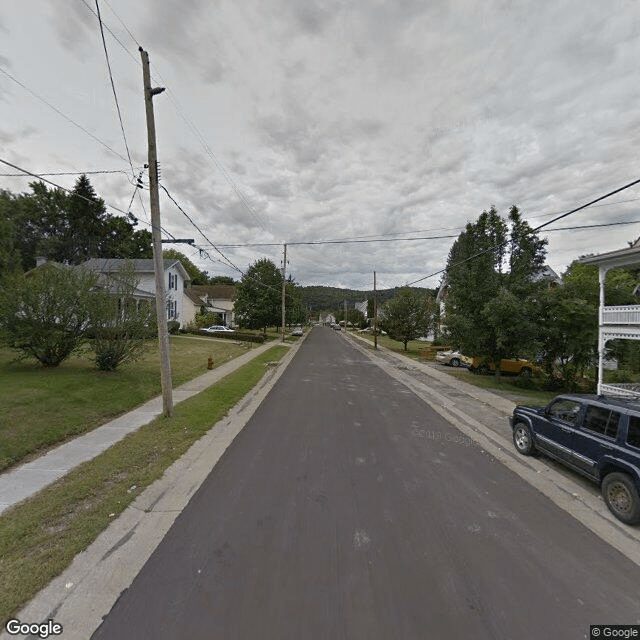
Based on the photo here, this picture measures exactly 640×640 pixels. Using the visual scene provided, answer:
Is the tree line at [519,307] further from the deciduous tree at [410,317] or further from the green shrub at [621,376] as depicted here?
the deciduous tree at [410,317]

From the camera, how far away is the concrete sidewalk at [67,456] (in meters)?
4.74

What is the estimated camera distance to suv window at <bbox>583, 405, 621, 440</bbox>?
4684mm

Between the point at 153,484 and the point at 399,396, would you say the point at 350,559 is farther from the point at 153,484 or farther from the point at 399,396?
the point at 399,396

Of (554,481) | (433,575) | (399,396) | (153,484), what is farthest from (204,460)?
(399,396)

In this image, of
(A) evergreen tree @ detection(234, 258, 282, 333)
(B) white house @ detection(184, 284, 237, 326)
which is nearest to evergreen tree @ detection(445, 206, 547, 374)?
(A) evergreen tree @ detection(234, 258, 282, 333)

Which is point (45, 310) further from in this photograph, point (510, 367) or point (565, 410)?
point (510, 367)

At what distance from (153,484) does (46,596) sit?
2.10 metres

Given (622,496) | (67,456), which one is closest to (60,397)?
(67,456)

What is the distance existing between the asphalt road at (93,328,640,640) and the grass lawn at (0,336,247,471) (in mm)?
4151

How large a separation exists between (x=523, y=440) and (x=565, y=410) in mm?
1191

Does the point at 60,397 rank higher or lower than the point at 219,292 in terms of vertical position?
lower

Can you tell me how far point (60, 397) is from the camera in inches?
351

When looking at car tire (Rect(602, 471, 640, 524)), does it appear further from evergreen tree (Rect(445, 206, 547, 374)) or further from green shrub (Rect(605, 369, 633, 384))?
green shrub (Rect(605, 369, 633, 384))

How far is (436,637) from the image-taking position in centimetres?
248
